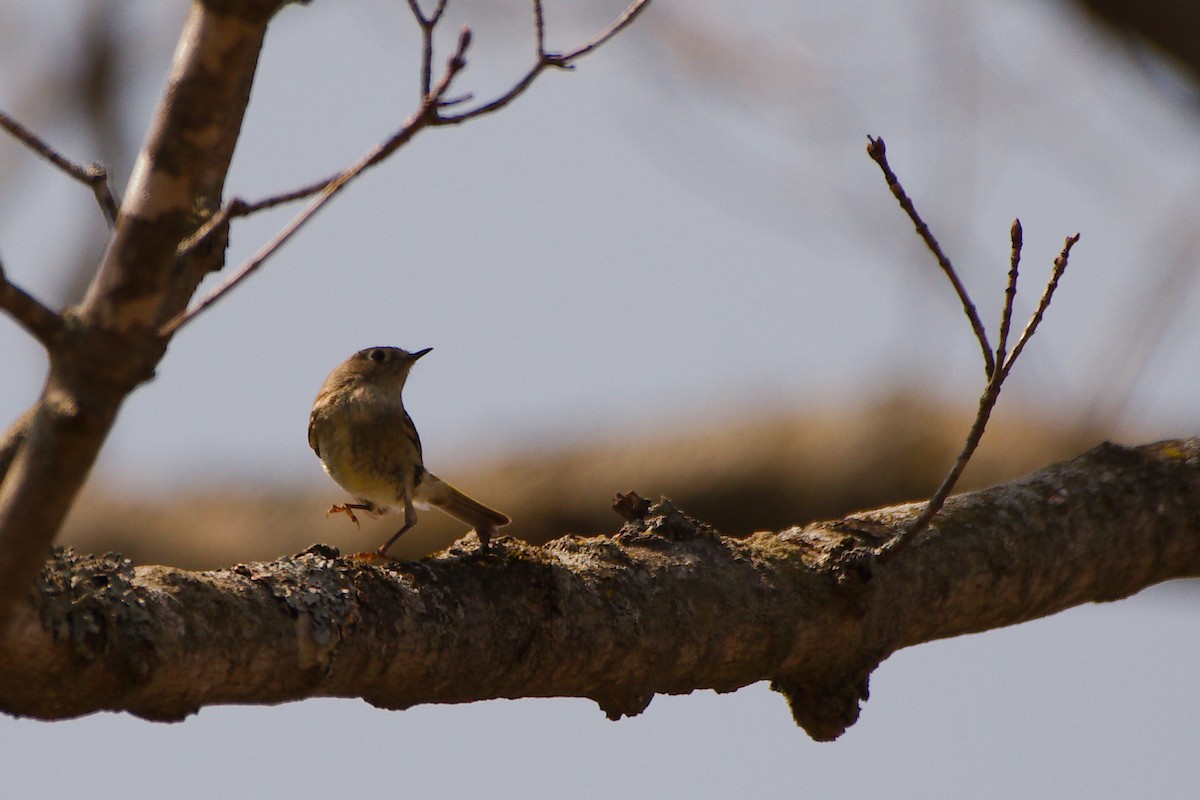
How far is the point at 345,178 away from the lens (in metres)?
1.77

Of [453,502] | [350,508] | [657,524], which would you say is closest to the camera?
[657,524]

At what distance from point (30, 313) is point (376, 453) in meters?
3.16

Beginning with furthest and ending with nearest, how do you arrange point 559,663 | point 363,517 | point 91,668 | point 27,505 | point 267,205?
point 363,517 → point 559,663 → point 91,668 → point 267,205 → point 27,505

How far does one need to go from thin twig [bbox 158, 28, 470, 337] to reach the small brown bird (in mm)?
2687

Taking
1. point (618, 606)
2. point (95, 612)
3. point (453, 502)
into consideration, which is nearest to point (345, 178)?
point (95, 612)

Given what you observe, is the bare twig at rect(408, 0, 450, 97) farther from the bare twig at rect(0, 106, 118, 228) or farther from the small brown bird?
the small brown bird

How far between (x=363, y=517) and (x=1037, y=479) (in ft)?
15.9

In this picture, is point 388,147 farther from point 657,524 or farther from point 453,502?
point 453,502

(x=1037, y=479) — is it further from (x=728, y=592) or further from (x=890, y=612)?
(x=728, y=592)

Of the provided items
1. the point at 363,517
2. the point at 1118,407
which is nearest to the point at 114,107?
the point at 363,517

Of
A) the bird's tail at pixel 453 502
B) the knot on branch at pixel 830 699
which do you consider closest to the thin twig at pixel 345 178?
the knot on branch at pixel 830 699

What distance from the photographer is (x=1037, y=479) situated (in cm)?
343

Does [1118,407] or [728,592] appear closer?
[728,592]

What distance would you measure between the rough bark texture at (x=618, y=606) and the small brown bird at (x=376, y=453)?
1.76 m
